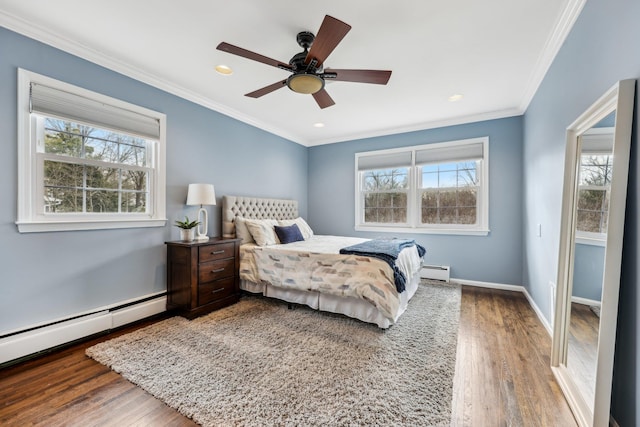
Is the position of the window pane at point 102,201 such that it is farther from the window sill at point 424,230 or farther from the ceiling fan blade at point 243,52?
the window sill at point 424,230

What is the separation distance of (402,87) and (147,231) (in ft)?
11.0

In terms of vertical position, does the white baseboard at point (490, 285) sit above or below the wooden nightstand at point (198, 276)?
below

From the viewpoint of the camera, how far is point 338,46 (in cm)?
234

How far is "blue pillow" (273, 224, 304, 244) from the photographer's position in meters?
3.78

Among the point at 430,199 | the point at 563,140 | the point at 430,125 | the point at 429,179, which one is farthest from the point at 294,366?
the point at 430,125

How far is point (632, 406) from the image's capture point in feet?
3.84

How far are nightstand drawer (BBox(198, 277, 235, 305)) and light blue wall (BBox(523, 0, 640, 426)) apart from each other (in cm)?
319

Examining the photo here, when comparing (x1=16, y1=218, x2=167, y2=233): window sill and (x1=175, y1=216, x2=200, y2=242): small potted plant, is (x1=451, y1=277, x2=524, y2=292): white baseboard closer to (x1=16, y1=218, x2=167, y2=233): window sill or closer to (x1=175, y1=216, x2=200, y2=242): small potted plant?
(x1=175, y1=216, x2=200, y2=242): small potted plant

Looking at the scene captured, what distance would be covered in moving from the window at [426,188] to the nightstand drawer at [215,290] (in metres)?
2.66

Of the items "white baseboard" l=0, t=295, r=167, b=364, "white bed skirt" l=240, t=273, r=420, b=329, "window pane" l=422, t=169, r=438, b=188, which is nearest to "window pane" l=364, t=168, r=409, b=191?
"window pane" l=422, t=169, r=438, b=188

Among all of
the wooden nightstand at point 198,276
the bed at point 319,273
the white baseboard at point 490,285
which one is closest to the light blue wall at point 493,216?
the white baseboard at point 490,285

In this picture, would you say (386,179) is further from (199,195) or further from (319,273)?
(199,195)

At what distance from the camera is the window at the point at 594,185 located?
1.43 meters

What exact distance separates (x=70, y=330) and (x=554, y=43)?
16.0ft
